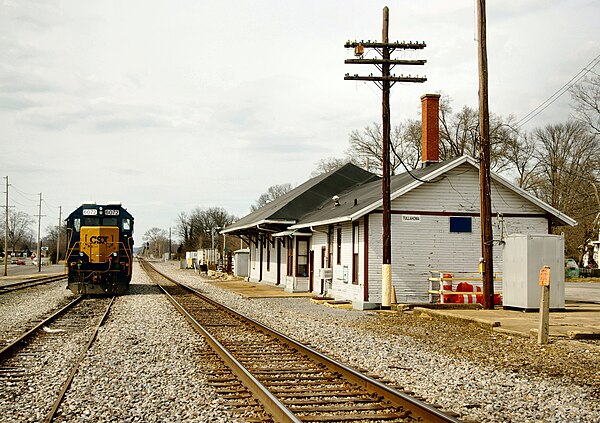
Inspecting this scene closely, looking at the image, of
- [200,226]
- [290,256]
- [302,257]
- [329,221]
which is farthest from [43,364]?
[200,226]

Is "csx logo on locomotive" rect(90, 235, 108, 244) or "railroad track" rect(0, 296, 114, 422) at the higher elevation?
"csx logo on locomotive" rect(90, 235, 108, 244)

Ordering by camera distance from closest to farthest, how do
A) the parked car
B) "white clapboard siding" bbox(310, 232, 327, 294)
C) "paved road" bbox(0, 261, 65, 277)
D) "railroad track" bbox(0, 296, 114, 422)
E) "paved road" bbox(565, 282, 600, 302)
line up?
"railroad track" bbox(0, 296, 114, 422)
"white clapboard siding" bbox(310, 232, 327, 294)
"paved road" bbox(565, 282, 600, 302)
the parked car
"paved road" bbox(0, 261, 65, 277)

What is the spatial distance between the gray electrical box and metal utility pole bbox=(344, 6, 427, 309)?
3.49m

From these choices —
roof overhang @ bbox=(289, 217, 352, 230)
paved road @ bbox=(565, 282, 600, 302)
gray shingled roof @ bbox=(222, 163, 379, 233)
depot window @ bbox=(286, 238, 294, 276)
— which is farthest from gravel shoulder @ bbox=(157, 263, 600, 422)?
gray shingled roof @ bbox=(222, 163, 379, 233)

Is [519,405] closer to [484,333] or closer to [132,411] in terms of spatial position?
[132,411]

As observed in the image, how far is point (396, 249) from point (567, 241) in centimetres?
4072

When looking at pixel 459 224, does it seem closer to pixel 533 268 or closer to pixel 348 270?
pixel 348 270

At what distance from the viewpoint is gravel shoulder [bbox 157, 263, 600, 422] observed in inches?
293

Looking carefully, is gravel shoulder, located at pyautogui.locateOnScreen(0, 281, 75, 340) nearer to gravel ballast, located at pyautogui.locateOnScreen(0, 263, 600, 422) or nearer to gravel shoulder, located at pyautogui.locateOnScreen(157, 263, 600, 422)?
gravel ballast, located at pyautogui.locateOnScreen(0, 263, 600, 422)

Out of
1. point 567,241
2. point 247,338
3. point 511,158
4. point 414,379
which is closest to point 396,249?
point 247,338

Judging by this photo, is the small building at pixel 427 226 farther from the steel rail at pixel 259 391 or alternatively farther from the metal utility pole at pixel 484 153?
the steel rail at pixel 259 391

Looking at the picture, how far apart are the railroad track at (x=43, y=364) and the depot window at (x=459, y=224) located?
1156 cm

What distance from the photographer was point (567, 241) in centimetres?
5669

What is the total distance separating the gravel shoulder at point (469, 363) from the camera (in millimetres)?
7445
